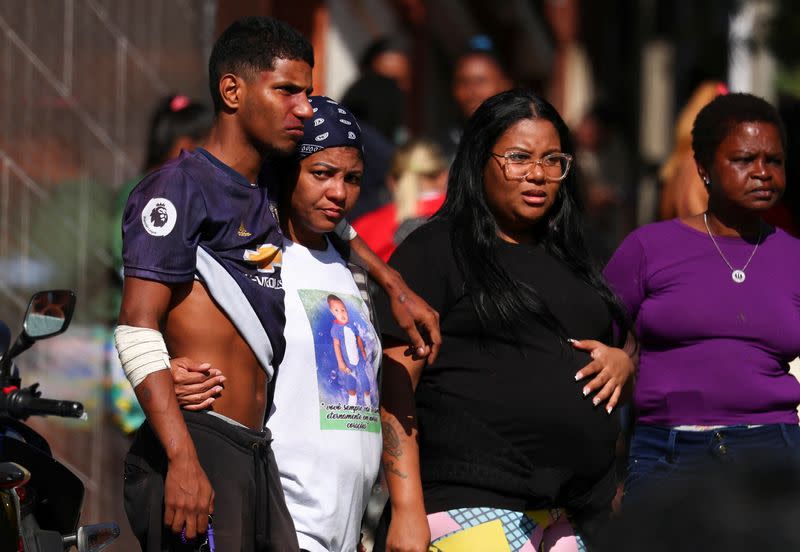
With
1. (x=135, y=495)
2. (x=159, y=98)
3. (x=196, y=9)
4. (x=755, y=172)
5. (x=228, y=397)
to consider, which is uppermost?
(x=196, y=9)

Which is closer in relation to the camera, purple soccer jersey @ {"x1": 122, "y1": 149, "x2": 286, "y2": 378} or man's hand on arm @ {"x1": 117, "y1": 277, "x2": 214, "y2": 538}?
man's hand on arm @ {"x1": 117, "y1": 277, "x2": 214, "y2": 538}

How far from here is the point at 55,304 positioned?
375 centimetres

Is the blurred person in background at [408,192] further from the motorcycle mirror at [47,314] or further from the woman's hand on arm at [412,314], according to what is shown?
the motorcycle mirror at [47,314]

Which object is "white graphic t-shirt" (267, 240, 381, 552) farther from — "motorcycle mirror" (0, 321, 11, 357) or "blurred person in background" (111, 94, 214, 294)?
"blurred person in background" (111, 94, 214, 294)

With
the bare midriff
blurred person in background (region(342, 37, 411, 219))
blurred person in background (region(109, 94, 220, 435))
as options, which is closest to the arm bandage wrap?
the bare midriff

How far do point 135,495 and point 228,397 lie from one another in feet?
1.07

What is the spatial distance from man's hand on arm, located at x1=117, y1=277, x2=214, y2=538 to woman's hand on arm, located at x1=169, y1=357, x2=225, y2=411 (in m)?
0.07

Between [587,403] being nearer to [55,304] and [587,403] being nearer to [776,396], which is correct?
[776,396]

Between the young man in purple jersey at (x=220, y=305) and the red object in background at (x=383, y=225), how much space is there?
240 centimetres

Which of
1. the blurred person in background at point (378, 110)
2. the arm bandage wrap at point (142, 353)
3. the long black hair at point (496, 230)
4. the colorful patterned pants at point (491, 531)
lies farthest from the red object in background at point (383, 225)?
the arm bandage wrap at point (142, 353)

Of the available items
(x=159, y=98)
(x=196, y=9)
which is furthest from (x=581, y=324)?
(x=196, y=9)

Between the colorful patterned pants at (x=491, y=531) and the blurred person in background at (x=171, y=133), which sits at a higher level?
the blurred person in background at (x=171, y=133)

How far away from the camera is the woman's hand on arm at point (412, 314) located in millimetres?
4016

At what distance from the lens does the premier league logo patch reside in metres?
3.60
